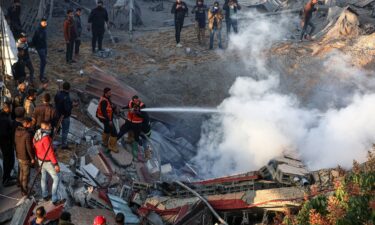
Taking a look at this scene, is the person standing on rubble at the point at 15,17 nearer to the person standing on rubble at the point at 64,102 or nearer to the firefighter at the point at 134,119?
the person standing on rubble at the point at 64,102

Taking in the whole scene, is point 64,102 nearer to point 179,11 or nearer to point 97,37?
point 97,37

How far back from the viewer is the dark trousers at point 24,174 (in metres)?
9.06

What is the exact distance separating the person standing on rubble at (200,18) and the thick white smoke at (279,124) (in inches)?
54.9

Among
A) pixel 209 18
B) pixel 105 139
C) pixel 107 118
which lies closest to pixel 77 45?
pixel 209 18

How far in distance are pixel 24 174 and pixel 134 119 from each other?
3.31m

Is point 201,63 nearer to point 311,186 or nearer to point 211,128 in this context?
point 211,128

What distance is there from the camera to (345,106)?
47.1ft

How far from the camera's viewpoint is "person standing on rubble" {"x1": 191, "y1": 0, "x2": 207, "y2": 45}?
57.4 feet

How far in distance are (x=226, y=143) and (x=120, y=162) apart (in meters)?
3.62

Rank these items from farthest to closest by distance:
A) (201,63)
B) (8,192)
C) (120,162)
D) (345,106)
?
(201,63) < (345,106) < (120,162) < (8,192)

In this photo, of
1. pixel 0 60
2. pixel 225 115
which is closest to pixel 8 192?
pixel 0 60

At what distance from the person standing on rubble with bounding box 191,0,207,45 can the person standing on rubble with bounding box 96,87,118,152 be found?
22.3 ft

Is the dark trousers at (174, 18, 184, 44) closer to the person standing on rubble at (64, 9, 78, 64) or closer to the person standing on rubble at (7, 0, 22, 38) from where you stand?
the person standing on rubble at (64, 9, 78, 64)

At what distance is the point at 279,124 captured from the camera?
13.7 metres
